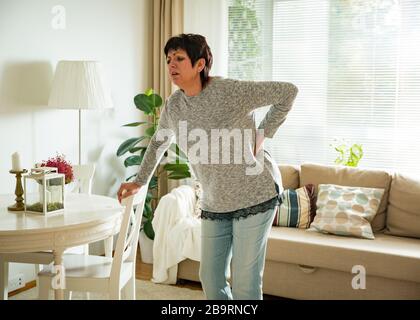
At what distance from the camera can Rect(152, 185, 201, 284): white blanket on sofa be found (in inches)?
146

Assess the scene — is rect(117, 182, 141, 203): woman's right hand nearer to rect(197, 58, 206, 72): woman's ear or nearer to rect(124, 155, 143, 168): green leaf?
rect(197, 58, 206, 72): woman's ear

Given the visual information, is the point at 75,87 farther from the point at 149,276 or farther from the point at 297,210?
the point at 297,210

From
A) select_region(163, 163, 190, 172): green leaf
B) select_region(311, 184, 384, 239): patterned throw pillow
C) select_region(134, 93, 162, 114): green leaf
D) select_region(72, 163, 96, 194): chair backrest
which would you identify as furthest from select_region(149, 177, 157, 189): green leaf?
select_region(311, 184, 384, 239): patterned throw pillow

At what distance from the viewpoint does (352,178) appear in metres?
3.88

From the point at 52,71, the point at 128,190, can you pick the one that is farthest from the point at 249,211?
the point at 52,71

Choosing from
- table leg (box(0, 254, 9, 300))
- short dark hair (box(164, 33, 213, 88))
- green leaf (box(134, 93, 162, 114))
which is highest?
short dark hair (box(164, 33, 213, 88))

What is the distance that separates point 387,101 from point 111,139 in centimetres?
215

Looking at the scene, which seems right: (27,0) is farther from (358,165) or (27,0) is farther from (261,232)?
(358,165)

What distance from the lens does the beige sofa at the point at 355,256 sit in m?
3.22

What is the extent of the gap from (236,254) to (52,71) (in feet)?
7.14

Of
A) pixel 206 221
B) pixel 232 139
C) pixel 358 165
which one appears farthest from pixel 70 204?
pixel 358 165

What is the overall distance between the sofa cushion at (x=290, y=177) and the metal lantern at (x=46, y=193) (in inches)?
73.9

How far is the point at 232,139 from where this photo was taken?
2.26 meters

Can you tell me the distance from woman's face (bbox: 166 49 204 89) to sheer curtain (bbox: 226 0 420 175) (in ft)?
7.89
